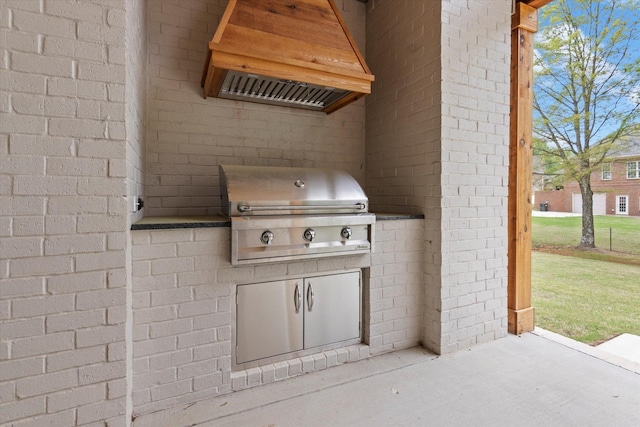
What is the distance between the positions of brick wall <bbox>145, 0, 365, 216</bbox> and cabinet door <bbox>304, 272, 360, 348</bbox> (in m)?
1.13

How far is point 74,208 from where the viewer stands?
147cm

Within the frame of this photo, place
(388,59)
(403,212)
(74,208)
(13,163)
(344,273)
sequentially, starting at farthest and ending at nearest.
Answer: (388,59) → (403,212) → (344,273) → (74,208) → (13,163)

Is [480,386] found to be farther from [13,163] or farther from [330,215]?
[13,163]

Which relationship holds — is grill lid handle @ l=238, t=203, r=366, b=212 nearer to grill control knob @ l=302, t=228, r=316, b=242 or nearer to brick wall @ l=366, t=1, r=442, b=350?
grill control knob @ l=302, t=228, r=316, b=242

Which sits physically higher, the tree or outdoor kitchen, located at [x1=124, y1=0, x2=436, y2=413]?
the tree

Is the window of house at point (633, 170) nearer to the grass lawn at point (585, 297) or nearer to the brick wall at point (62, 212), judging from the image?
the grass lawn at point (585, 297)

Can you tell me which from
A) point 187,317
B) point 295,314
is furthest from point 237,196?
point 295,314

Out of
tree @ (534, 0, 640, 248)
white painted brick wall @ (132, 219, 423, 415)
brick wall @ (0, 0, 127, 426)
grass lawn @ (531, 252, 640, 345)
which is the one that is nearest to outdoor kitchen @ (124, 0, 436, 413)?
white painted brick wall @ (132, 219, 423, 415)

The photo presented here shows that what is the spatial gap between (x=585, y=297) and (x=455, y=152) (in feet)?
6.24

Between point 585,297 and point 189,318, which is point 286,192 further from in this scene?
point 585,297

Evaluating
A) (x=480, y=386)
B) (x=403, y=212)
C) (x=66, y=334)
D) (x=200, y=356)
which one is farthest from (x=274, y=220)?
(x=480, y=386)

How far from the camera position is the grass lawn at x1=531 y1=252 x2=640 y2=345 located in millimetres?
2703

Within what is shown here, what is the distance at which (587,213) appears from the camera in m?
2.92

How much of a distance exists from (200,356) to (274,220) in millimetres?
928
